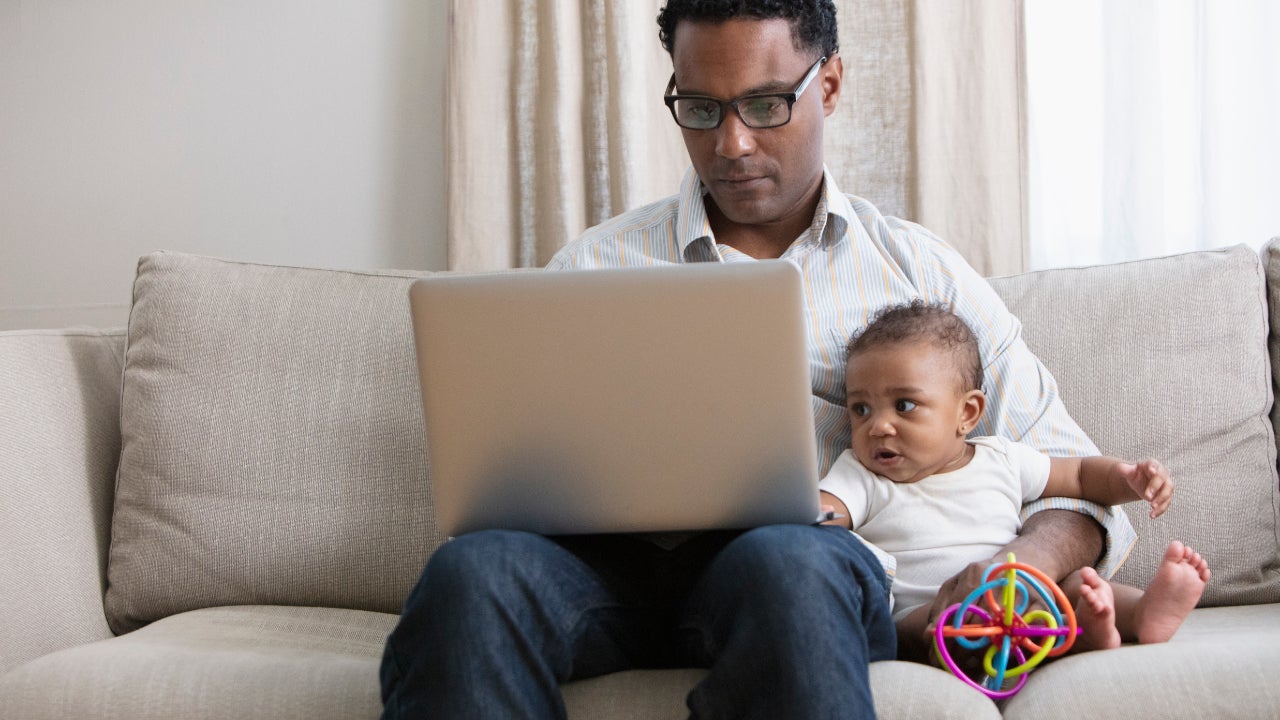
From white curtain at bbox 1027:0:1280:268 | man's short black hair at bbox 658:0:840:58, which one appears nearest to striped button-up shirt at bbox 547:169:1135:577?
man's short black hair at bbox 658:0:840:58

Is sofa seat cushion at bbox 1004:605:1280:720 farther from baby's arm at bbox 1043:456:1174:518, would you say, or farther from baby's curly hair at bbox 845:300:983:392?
baby's curly hair at bbox 845:300:983:392

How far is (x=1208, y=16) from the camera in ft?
6.94

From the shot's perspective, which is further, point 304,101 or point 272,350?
point 304,101

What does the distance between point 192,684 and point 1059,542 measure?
3.42 ft

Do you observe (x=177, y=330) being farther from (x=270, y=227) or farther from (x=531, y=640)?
(x=531, y=640)

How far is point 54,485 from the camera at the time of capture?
1.57 metres

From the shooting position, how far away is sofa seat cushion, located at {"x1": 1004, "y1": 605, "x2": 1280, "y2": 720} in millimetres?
1145

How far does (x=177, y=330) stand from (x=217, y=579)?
39 cm

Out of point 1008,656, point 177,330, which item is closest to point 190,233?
point 177,330

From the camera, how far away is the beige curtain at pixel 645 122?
2088mm

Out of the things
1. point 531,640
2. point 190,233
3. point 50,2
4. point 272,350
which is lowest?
point 531,640

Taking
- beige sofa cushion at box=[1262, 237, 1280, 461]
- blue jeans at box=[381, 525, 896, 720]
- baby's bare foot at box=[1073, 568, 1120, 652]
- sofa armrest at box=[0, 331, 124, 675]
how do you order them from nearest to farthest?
blue jeans at box=[381, 525, 896, 720]
baby's bare foot at box=[1073, 568, 1120, 652]
sofa armrest at box=[0, 331, 124, 675]
beige sofa cushion at box=[1262, 237, 1280, 461]

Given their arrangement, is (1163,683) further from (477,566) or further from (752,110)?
(752,110)

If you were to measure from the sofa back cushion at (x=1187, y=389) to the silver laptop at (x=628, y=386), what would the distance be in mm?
770
